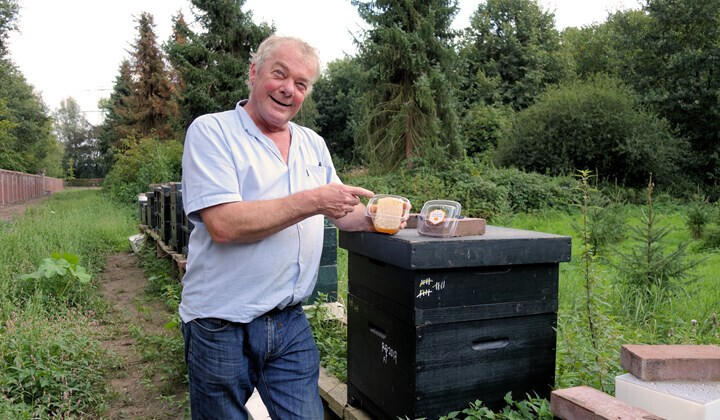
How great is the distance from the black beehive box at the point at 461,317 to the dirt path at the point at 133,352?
8.35ft

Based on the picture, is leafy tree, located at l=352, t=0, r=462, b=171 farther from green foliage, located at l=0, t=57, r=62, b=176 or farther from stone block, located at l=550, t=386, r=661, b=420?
green foliage, located at l=0, t=57, r=62, b=176

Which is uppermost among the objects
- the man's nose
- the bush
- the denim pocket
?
the bush

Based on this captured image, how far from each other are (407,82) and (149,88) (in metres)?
24.7

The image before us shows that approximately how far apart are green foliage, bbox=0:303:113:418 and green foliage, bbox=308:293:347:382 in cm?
168

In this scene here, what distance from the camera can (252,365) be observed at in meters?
2.28

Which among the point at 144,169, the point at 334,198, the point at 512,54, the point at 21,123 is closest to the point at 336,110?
the point at 512,54

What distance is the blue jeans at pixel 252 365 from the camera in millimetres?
2164

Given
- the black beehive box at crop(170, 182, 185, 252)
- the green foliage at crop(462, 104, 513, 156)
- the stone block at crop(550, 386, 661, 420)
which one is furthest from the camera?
the green foliage at crop(462, 104, 513, 156)

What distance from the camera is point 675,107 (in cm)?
2164

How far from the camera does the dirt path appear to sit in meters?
4.37

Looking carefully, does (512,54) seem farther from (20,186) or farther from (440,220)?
(440,220)

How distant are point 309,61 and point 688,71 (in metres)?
23.2

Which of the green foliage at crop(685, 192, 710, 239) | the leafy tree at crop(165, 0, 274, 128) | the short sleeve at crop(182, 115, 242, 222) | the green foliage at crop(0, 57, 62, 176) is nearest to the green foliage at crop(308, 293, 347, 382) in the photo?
the short sleeve at crop(182, 115, 242, 222)

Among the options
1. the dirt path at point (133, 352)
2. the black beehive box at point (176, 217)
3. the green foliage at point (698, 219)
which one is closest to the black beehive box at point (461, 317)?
the dirt path at point (133, 352)
